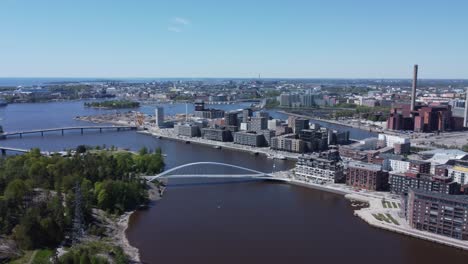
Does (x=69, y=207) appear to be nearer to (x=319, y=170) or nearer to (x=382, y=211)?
(x=382, y=211)

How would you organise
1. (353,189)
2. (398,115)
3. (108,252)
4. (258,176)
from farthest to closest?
(398,115) → (258,176) → (353,189) → (108,252)

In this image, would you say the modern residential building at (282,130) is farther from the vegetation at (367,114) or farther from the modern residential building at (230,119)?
the vegetation at (367,114)

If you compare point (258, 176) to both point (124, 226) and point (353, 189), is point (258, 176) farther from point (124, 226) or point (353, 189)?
point (124, 226)

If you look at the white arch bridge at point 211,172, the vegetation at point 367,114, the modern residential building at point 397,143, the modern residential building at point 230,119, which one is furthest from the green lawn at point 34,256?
the vegetation at point 367,114

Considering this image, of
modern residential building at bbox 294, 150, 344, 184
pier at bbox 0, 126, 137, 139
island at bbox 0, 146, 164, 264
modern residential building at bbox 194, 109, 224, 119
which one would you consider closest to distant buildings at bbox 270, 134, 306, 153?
modern residential building at bbox 294, 150, 344, 184

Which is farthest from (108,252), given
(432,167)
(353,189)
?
(432,167)

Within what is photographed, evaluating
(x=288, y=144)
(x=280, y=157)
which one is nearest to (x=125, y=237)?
(x=280, y=157)
